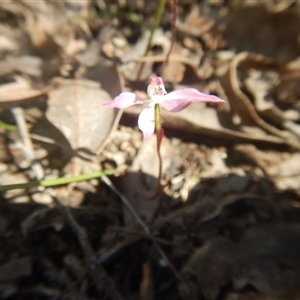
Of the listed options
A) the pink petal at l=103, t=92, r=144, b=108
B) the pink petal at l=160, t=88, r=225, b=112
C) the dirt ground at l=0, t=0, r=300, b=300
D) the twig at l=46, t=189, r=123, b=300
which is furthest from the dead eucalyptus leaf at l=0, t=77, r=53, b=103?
the pink petal at l=160, t=88, r=225, b=112

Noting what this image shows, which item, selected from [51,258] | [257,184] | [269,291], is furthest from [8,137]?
[269,291]

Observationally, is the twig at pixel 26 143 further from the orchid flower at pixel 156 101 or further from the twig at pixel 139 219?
the orchid flower at pixel 156 101

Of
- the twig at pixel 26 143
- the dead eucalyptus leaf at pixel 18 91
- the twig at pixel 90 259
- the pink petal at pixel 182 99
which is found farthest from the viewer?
the dead eucalyptus leaf at pixel 18 91

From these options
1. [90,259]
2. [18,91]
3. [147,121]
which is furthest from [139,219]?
[18,91]

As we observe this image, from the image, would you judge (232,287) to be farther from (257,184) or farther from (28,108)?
(28,108)

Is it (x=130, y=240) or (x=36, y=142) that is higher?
(x=36, y=142)

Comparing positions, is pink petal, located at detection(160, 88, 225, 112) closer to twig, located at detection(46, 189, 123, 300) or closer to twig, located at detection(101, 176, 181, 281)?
twig, located at detection(101, 176, 181, 281)

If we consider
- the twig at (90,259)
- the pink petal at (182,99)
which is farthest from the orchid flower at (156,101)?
the twig at (90,259)

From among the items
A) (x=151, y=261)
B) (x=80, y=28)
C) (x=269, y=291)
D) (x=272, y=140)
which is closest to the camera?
(x=269, y=291)
